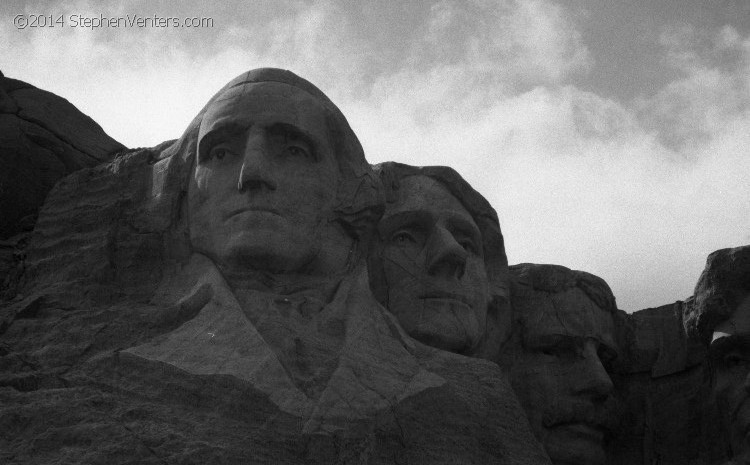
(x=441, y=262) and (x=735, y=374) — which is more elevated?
(x=441, y=262)

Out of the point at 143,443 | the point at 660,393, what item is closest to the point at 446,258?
the point at 660,393

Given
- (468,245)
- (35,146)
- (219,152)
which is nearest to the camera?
(219,152)

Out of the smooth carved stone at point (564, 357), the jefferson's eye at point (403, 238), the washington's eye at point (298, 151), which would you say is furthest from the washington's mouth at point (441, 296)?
the washington's eye at point (298, 151)

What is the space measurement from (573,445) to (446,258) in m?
1.62

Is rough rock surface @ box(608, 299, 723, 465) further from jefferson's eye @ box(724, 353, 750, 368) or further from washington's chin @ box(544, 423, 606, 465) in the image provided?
jefferson's eye @ box(724, 353, 750, 368)

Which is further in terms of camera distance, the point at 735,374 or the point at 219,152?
the point at 735,374

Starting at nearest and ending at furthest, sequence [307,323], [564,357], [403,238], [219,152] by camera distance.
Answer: [307,323] < [219,152] < [403,238] < [564,357]

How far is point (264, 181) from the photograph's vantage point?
7.97m

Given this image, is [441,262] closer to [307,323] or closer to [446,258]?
[446,258]

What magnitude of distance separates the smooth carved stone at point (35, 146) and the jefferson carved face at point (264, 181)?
5.37 ft

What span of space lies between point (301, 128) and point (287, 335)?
4.50ft

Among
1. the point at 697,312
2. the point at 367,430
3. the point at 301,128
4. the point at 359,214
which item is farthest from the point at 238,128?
the point at 697,312

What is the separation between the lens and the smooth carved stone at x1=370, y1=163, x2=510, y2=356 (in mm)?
8781

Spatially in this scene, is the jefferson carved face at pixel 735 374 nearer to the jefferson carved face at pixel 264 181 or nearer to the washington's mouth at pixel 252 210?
the jefferson carved face at pixel 264 181
